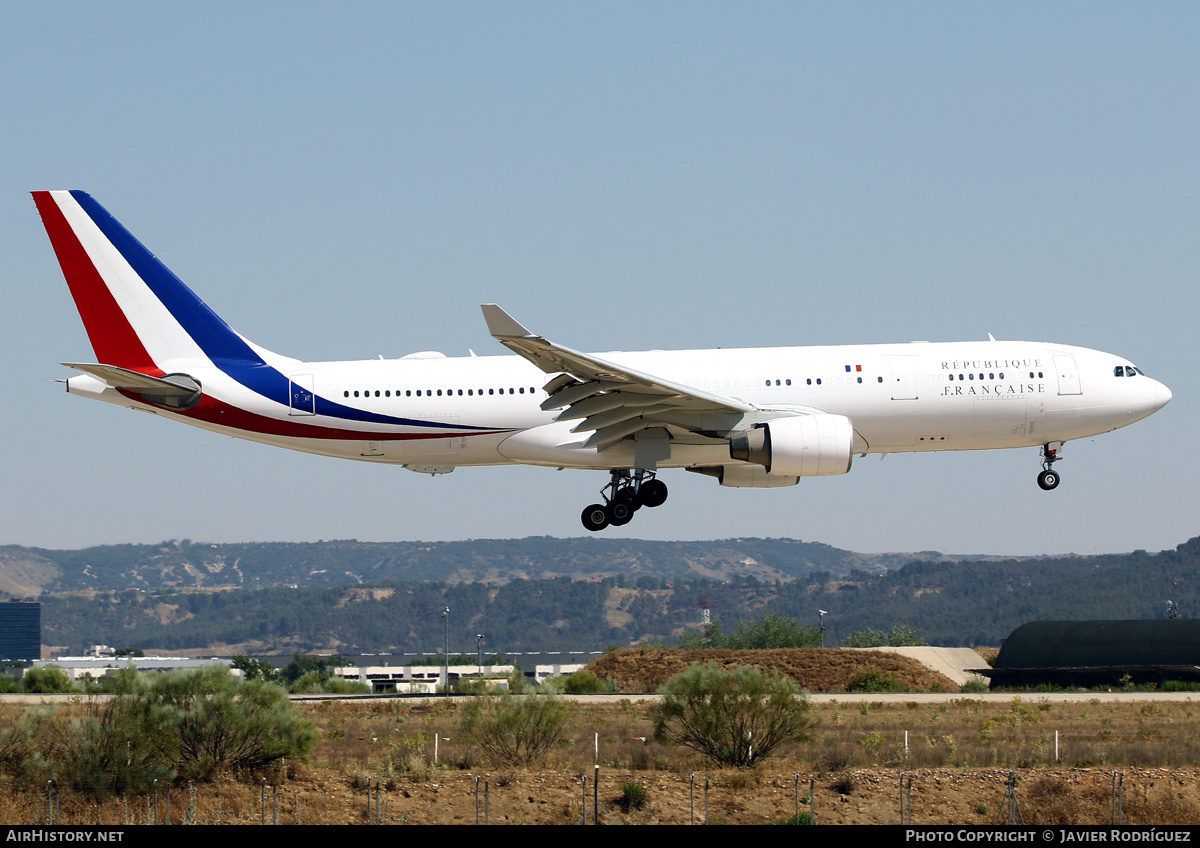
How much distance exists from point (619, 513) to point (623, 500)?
1.37ft

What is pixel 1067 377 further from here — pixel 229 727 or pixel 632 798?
pixel 229 727

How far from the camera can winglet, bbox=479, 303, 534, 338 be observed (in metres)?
28.9

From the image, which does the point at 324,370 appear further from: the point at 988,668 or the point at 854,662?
the point at 988,668

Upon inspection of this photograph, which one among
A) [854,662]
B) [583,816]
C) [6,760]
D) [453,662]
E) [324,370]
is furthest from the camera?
[453,662]

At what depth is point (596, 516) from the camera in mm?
→ 36281

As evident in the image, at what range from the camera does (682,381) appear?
34.8m

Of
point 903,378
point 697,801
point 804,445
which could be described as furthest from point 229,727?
point 903,378

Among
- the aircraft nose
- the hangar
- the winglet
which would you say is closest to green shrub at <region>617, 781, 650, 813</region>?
the winglet

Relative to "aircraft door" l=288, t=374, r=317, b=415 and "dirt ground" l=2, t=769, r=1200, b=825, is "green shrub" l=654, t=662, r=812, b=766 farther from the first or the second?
"aircraft door" l=288, t=374, r=317, b=415

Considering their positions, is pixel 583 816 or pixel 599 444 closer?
pixel 583 816

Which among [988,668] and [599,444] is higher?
[599,444]

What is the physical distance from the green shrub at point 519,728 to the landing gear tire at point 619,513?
7409mm

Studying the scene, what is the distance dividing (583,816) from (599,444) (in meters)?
13.1

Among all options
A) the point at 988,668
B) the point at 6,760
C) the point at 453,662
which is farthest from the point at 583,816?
the point at 453,662
